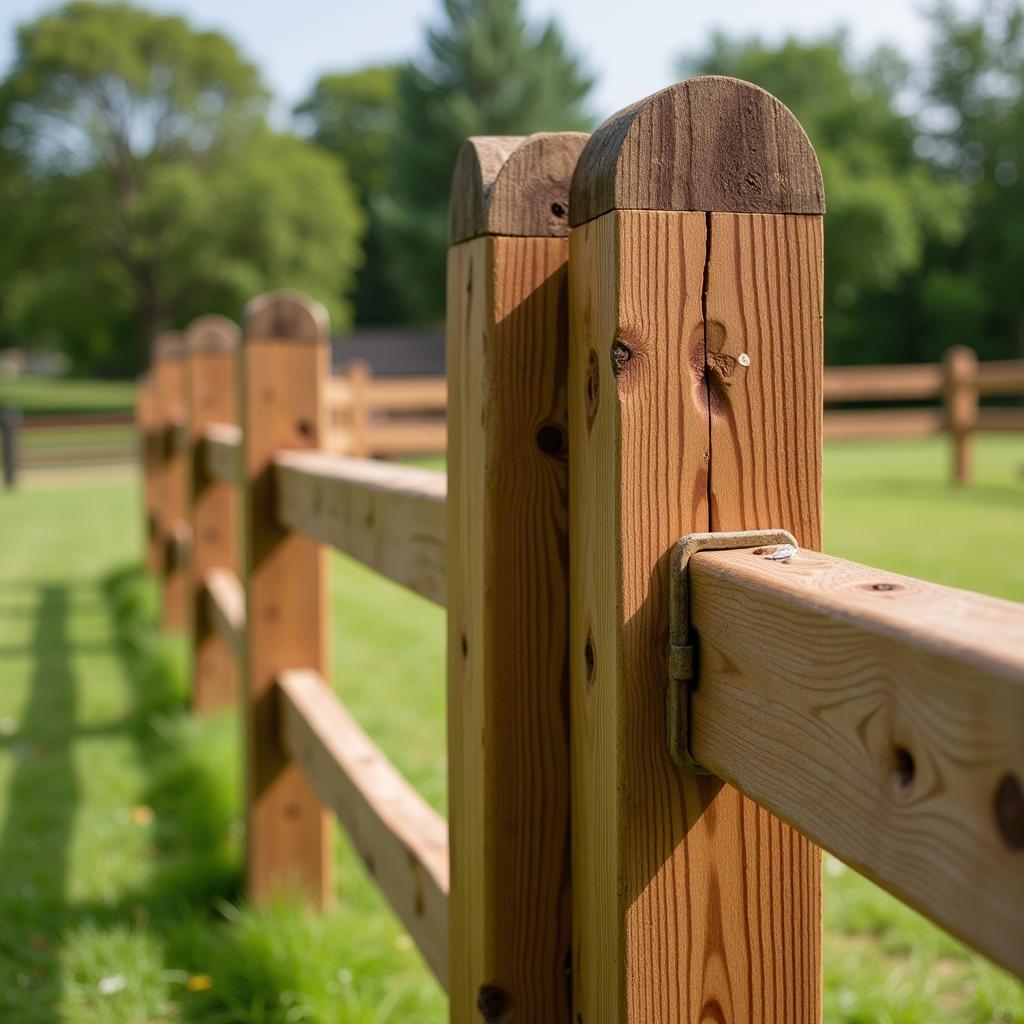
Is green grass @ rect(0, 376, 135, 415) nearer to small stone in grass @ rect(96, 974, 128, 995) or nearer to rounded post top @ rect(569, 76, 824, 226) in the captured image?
small stone in grass @ rect(96, 974, 128, 995)

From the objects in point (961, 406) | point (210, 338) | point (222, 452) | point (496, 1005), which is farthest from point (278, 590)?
point (961, 406)

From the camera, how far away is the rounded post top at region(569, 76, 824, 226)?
989 mm

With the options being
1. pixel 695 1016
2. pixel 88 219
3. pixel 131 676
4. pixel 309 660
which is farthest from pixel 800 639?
pixel 88 219

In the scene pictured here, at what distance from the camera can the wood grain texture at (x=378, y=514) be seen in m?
1.69

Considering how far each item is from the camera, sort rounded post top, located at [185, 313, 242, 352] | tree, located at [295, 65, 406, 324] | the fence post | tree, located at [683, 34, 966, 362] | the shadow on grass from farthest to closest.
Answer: tree, located at [295, 65, 406, 324] < tree, located at [683, 34, 966, 362] < the fence post < rounded post top, located at [185, 313, 242, 352] < the shadow on grass

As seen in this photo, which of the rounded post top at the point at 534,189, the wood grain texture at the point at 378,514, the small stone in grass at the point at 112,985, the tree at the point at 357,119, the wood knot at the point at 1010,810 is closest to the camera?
the wood knot at the point at 1010,810

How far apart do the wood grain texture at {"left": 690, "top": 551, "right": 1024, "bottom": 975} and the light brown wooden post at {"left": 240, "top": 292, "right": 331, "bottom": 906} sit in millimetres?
2091

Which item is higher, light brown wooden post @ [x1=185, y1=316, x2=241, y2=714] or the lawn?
light brown wooden post @ [x1=185, y1=316, x2=241, y2=714]

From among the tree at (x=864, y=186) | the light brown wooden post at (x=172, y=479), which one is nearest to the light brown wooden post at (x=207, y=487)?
the light brown wooden post at (x=172, y=479)

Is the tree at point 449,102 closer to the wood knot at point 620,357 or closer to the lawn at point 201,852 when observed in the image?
the lawn at point 201,852

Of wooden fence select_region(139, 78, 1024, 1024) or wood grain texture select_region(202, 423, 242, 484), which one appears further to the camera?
wood grain texture select_region(202, 423, 242, 484)

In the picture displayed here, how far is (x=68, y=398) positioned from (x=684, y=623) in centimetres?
4849

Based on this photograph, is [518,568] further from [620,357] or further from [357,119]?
[357,119]

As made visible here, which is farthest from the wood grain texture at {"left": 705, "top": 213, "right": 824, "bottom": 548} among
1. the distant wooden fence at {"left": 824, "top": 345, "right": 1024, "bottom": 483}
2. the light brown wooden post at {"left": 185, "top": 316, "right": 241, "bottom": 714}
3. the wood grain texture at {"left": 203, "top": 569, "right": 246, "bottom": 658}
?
the distant wooden fence at {"left": 824, "top": 345, "right": 1024, "bottom": 483}
